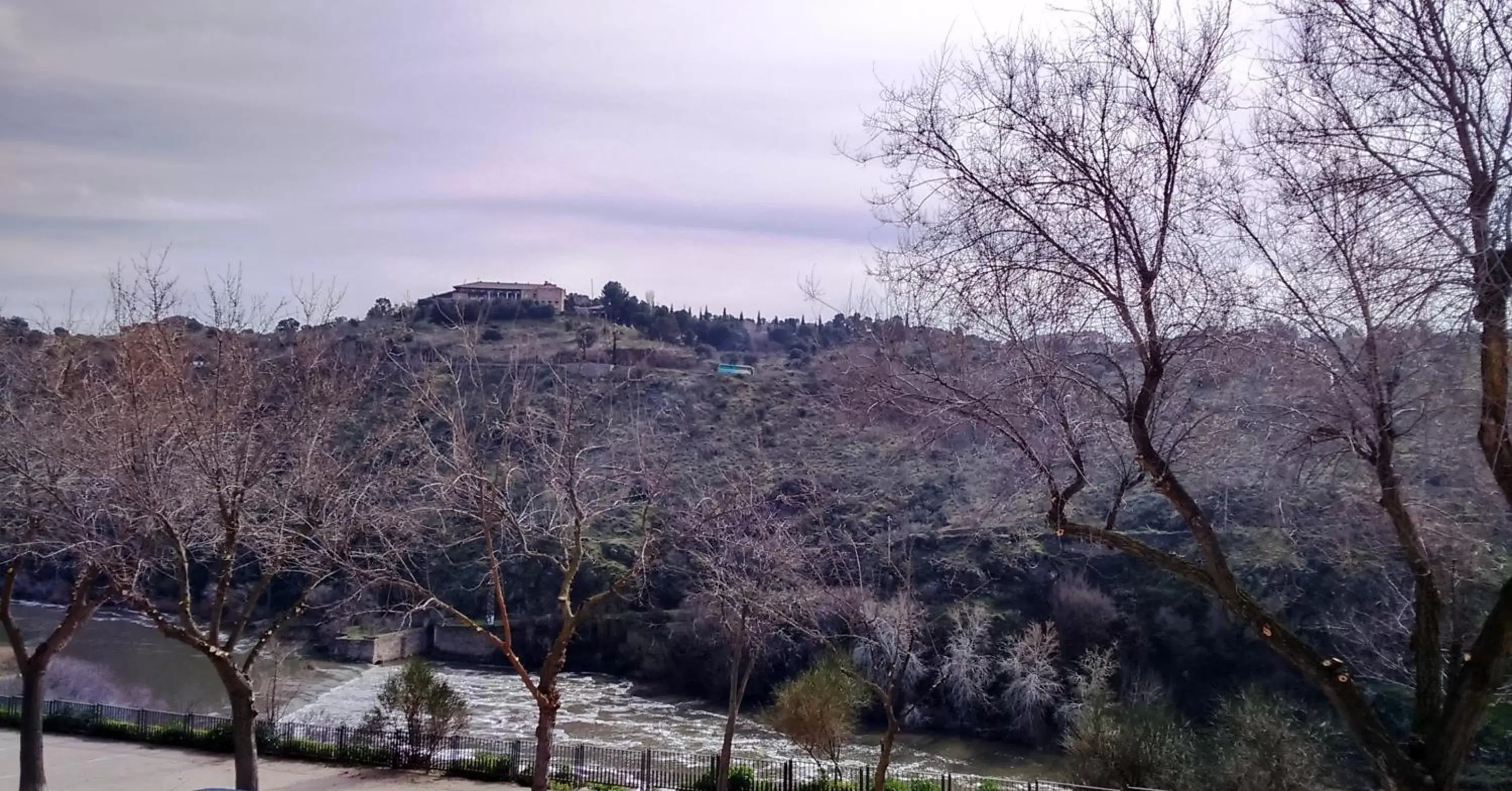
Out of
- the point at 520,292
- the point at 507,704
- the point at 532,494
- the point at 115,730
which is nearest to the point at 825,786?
the point at 532,494

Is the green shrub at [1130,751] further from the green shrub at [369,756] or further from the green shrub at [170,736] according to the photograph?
the green shrub at [170,736]

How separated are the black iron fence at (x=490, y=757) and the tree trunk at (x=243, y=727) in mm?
6085

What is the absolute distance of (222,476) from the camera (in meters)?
10.5

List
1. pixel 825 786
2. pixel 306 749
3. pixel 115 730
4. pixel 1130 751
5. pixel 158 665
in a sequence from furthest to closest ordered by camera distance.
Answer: pixel 158 665 → pixel 115 730 → pixel 306 749 → pixel 1130 751 → pixel 825 786

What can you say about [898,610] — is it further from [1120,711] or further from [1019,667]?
[1019,667]

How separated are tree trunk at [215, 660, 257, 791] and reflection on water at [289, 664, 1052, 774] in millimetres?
11524

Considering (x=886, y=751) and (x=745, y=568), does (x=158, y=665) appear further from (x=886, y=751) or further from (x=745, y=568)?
(x=886, y=751)

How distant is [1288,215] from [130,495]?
10525 millimetres

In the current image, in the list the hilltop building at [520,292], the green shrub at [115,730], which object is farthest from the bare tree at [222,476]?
the hilltop building at [520,292]

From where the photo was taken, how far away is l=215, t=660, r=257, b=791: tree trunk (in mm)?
10875

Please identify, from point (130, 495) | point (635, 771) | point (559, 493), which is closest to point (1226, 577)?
point (559, 493)

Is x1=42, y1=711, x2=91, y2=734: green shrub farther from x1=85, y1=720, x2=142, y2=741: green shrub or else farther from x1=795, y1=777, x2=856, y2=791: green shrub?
x1=795, y1=777, x2=856, y2=791: green shrub

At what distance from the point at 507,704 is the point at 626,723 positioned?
4137mm

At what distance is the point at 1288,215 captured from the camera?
673cm
